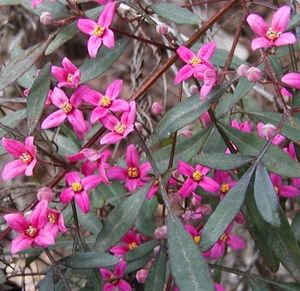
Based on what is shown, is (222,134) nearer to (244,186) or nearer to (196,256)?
(244,186)

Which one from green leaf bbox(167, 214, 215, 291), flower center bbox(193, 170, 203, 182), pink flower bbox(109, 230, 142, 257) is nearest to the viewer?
green leaf bbox(167, 214, 215, 291)

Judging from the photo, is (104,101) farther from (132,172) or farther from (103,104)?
(132,172)

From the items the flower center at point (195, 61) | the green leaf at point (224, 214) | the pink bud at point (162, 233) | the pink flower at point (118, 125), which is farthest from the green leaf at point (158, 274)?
the flower center at point (195, 61)

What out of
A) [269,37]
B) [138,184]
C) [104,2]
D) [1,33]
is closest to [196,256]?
[138,184]

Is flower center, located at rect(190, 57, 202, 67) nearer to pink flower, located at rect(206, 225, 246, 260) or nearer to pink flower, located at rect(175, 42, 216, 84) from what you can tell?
pink flower, located at rect(175, 42, 216, 84)

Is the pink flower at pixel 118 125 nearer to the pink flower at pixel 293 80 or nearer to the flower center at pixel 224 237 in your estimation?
the pink flower at pixel 293 80

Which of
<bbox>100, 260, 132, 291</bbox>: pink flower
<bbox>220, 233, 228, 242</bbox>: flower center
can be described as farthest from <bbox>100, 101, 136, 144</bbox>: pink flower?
<bbox>220, 233, 228, 242</bbox>: flower center
